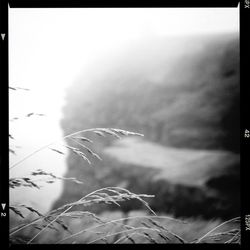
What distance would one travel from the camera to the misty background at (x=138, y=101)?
160 cm

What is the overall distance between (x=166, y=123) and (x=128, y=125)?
0.19m

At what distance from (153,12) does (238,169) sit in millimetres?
904

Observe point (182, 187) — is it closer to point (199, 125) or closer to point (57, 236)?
point (199, 125)

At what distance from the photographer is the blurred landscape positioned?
160 cm

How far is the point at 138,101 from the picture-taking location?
162 cm

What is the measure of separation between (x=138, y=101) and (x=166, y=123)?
18 centimetres

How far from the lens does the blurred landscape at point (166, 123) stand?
1602 millimetres

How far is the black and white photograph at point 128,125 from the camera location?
5.24 ft

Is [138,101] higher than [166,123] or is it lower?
higher

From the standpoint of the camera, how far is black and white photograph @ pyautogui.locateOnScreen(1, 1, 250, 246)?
1.60m

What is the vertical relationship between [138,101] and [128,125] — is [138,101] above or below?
above

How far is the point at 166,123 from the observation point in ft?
5.31

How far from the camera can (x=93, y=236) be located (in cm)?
160
